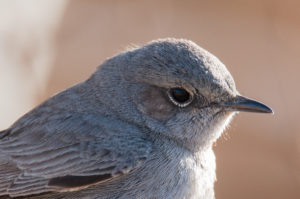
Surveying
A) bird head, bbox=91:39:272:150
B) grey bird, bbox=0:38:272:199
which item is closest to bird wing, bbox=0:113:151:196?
grey bird, bbox=0:38:272:199

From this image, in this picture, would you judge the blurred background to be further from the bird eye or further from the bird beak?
the bird eye

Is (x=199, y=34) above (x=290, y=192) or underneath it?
above

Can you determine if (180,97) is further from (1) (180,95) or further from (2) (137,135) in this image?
(2) (137,135)

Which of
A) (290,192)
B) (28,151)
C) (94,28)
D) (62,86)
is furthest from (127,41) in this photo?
(28,151)

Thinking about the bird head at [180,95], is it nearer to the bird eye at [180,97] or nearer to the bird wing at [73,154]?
the bird eye at [180,97]

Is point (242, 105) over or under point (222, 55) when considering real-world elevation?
under

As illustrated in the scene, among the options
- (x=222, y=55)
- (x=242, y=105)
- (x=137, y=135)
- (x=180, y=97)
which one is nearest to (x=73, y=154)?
(x=137, y=135)

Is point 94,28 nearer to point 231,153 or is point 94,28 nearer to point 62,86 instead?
point 62,86
